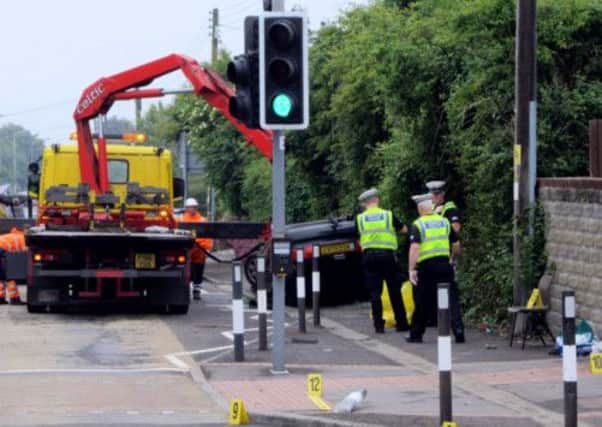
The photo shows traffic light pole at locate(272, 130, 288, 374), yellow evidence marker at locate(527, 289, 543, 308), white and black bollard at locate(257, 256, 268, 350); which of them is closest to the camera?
traffic light pole at locate(272, 130, 288, 374)

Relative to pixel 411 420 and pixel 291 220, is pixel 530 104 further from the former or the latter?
pixel 291 220

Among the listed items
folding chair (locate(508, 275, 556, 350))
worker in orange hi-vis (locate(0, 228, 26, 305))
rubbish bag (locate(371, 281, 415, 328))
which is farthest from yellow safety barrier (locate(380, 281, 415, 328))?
worker in orange hi-vis (locate(0, 228, 26, 305))

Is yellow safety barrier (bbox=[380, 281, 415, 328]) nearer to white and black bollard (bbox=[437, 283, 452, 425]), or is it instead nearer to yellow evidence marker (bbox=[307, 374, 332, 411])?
yellow evidence marker (bbox=[307, 374, 332, 411])

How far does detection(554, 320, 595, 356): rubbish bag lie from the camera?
1479cm

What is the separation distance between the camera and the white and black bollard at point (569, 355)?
375 inches

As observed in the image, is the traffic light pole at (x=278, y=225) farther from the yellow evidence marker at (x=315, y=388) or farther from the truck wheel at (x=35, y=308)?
the truck wheel at (x=35, y=308)

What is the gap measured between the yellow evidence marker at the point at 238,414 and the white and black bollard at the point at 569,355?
2817 mm

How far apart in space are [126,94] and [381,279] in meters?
6.83

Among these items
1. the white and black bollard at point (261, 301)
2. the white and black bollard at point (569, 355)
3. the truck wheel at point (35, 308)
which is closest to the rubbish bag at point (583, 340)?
the white and black bollard at point (261, 301)

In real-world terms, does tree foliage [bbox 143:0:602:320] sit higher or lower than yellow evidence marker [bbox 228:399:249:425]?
higher

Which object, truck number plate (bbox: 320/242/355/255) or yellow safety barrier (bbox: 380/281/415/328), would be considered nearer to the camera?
yellow safety barrier (bbox: 380/281/415/328)

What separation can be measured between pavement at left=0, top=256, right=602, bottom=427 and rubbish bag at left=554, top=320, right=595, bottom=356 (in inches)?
8.0

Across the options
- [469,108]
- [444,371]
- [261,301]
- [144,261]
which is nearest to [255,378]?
[261,301]

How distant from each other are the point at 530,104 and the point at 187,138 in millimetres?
33668
